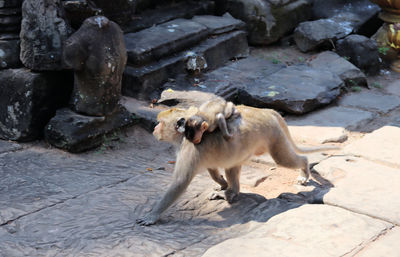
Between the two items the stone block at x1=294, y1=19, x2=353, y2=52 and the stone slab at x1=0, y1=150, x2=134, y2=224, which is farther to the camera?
the stone block at x1=294, y1=19, x2=353, y2=52

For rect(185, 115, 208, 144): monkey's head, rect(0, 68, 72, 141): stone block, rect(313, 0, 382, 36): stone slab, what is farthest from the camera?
rect(313, 0, 382, 36): stone slab

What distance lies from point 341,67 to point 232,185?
4.30m

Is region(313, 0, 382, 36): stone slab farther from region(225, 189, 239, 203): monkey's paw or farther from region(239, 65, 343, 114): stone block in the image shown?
region(225, 189, 239, 203): monkey's paw

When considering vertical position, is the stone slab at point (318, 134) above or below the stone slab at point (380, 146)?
below

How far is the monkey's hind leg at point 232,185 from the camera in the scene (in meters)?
4.89

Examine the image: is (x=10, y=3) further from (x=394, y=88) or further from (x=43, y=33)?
(x=394, y=88)

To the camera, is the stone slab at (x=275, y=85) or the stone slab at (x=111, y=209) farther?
the stone slab at (x=275, y=85)

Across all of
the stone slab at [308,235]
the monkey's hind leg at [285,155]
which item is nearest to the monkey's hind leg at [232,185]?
the monkey's hind leg at [285,155]

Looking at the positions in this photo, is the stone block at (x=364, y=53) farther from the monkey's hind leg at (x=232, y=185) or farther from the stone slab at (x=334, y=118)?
the monkey's hind leg at (x=232, y=185)

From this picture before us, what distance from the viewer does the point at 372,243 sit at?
151 inches

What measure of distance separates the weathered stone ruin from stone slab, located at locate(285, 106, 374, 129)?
0.43ft

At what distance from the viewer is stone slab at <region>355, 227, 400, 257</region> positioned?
145 inches

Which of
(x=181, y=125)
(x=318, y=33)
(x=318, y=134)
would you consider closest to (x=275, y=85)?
(x=318, y=134)

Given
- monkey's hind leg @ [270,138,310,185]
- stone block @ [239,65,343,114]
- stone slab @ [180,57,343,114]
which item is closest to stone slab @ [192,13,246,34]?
stone slab @ [180,57,343,114]
